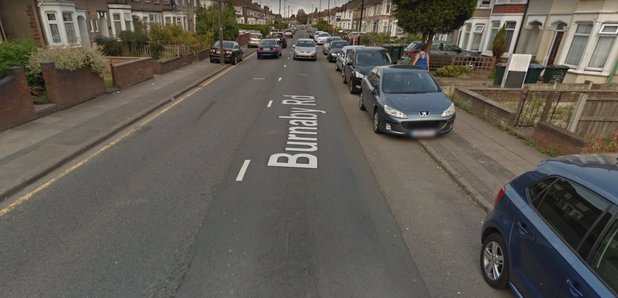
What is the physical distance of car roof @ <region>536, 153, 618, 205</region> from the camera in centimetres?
235

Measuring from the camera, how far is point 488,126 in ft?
29.3

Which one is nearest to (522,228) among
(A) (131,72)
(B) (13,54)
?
(B) (13,54)

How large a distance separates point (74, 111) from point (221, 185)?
6.87 meters

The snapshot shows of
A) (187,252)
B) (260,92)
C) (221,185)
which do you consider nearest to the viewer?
(187,252)

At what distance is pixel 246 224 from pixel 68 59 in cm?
899

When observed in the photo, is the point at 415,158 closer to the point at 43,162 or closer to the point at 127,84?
the point at 43,162

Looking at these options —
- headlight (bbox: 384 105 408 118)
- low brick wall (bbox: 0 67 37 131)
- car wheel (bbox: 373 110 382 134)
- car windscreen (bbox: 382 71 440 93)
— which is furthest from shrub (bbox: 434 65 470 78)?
low brick wall (bbox: 0 67 37 131)

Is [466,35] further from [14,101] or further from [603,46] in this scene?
[14,101]

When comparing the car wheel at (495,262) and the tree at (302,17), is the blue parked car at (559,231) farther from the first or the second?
the tree at (302,17)

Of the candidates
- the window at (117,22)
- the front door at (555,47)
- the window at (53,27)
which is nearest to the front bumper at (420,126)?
the front door at (555,47)

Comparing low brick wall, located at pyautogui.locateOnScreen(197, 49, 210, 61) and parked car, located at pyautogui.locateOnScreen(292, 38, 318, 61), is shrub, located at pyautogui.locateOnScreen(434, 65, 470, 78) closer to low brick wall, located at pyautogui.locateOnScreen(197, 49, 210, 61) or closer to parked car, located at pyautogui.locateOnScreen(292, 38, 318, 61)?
parked car, located at pyautogui.locateOnScreen(292, 38, 318, 61)

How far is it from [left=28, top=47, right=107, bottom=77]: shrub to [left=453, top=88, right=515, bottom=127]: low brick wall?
12.2 metres

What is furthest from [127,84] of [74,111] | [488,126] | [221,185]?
[488,126]

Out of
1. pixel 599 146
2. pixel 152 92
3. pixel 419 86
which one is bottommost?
pixel 152 92
